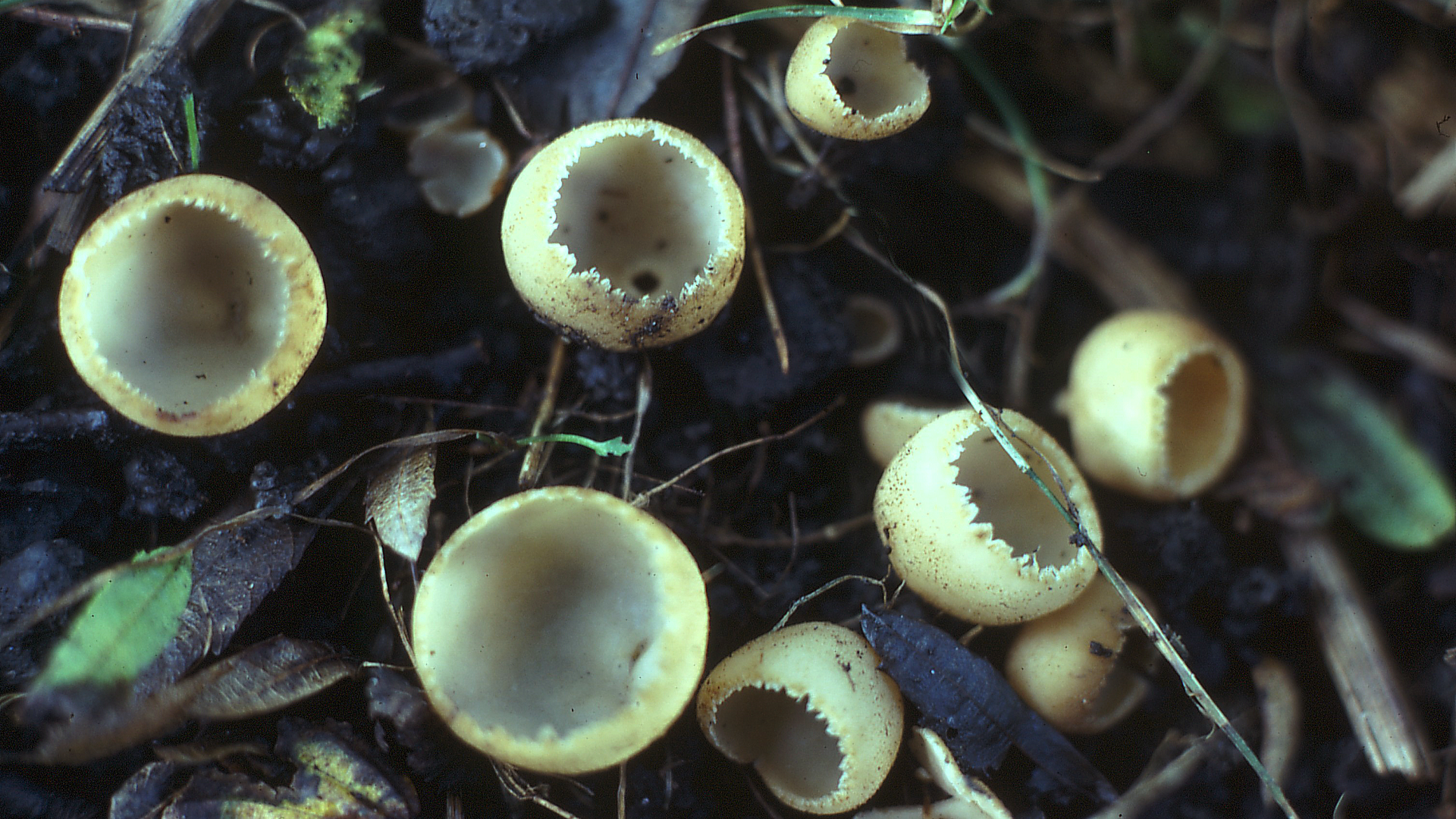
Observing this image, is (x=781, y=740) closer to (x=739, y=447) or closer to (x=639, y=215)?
(x=739, y=447)

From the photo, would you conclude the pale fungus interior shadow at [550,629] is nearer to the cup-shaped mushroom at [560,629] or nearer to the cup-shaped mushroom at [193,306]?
the cup-shaped mushroom at [560,629]

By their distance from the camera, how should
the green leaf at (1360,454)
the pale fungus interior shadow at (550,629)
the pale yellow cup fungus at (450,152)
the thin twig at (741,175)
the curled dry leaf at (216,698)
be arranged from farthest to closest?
the green leaf at (1360,454) < the thin twig at (741,175) < the pale yellow cup fungus at (450,152) < the pale fungus interior shadow at (550,629) < the curled dry leaf at (216,698)

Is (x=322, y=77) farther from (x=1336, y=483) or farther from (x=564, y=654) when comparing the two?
(x=1336, y=483)

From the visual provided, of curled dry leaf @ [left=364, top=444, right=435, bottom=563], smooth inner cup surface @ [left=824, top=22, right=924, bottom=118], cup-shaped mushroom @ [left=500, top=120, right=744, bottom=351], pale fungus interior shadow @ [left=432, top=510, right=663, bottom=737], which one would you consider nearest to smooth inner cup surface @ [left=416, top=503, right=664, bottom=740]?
pale fungus interior shadow @ [left=432, top=510, right=663, bottom=737]

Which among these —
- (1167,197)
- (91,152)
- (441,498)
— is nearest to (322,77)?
(91,152)

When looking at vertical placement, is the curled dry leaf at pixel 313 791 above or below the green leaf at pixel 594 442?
below

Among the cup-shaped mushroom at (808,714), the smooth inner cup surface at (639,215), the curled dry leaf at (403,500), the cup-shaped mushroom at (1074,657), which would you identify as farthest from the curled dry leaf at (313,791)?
the cup-shaped mushroom at (1074,657)

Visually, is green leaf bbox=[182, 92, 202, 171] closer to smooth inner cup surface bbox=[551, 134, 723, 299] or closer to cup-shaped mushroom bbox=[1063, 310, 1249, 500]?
smooth inner cup surface bbox=[551, 134, 723, 299]
